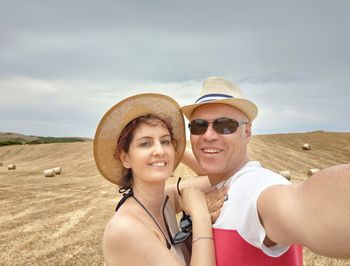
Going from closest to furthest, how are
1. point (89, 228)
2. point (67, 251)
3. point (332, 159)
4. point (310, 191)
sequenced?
1. point (310, 191)
2. point (67, 251)
3. point (89, 228)
4. point (332, 159)

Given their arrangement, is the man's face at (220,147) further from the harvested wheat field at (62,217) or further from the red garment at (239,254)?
the harvested wheat field at (62,217)

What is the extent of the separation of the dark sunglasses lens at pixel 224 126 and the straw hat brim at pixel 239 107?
5.3 inches

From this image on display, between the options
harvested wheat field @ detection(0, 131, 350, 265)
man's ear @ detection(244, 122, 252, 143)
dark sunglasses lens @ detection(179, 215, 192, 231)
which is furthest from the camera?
harvested wheat field @ detection(0, 131, 350, 265)

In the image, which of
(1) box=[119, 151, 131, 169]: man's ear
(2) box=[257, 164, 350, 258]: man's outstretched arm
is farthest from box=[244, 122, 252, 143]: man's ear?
(2) box=[257, 164, 350, 258]: man's outstretched arm

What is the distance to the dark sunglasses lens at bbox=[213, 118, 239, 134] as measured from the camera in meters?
3.10

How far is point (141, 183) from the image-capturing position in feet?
10.2

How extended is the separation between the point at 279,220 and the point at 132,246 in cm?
123

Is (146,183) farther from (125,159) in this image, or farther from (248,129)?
(248,129)

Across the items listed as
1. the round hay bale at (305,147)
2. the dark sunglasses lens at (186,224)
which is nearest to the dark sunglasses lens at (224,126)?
the dark sunglasses lens at (186,224)

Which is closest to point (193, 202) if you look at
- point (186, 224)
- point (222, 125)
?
point (186, 224)

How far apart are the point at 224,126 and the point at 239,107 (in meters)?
0.21

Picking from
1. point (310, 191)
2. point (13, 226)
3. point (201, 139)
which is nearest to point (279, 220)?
point (310, 191)

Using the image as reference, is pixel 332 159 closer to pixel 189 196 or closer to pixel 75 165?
pixel 75 165

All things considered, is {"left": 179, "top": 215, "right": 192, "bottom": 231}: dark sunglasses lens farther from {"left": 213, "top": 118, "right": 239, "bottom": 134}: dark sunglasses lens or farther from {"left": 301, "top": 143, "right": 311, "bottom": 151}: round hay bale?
{"left": 301, "top": 143, "right": 311, "bottom": 151}: round hay bale
